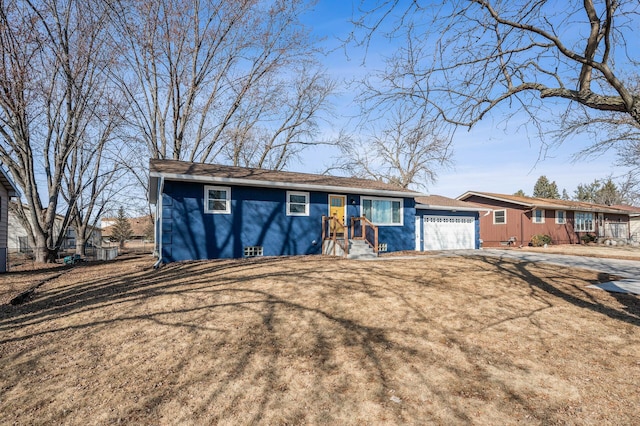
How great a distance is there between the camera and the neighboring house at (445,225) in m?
16.7

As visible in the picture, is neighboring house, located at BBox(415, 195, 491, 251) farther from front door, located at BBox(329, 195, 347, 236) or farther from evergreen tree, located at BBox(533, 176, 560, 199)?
evergreen tree, located at BBox(533, 176, 560, 199)

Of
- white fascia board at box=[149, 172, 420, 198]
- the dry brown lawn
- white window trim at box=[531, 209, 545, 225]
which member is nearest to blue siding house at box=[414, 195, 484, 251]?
white fascia board at box=[149, 172, 420, 198]

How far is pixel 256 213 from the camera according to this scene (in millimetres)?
12180

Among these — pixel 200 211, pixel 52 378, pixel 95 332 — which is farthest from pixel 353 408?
pixel 200 211

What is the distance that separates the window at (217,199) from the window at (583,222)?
87.7 ft

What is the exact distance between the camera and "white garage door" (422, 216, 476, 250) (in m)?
17.0

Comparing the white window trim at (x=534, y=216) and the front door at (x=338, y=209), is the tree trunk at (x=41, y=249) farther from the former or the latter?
the white window trim at (x=534, y=216)

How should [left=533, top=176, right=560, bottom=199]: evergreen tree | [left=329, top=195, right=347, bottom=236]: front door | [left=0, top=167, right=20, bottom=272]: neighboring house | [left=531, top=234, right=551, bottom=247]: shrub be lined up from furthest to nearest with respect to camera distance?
[left=533, top=176, right=560, bottom=199]: evergreen tree → [left=531, top=234, right=551, bottom=247]: shrub → [left=329, top=195, right=347, bottom=236]: front door → [left=0, top=167, right=20, bottom=272]: neighboring house

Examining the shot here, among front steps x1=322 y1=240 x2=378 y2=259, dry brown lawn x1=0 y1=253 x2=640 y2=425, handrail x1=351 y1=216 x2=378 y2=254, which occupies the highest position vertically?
handrail x1=351 y1=216 x2=378 y2=254

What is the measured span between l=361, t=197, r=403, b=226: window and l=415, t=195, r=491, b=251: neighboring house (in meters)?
1.55

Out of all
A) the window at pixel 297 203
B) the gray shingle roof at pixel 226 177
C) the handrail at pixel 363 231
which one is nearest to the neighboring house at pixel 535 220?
the handrail at pixel 363 231

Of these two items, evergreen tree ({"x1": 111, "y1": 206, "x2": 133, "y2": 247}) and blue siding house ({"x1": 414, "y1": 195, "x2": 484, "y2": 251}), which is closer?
blue siding house ({"x1": 414, "y1": 195, "x2": 484, "y2": 251})

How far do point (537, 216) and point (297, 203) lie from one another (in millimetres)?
19243

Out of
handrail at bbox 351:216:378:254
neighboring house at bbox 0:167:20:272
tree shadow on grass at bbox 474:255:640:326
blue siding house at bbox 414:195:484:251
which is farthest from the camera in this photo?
blue siding house at bbox 414:195:484:251
